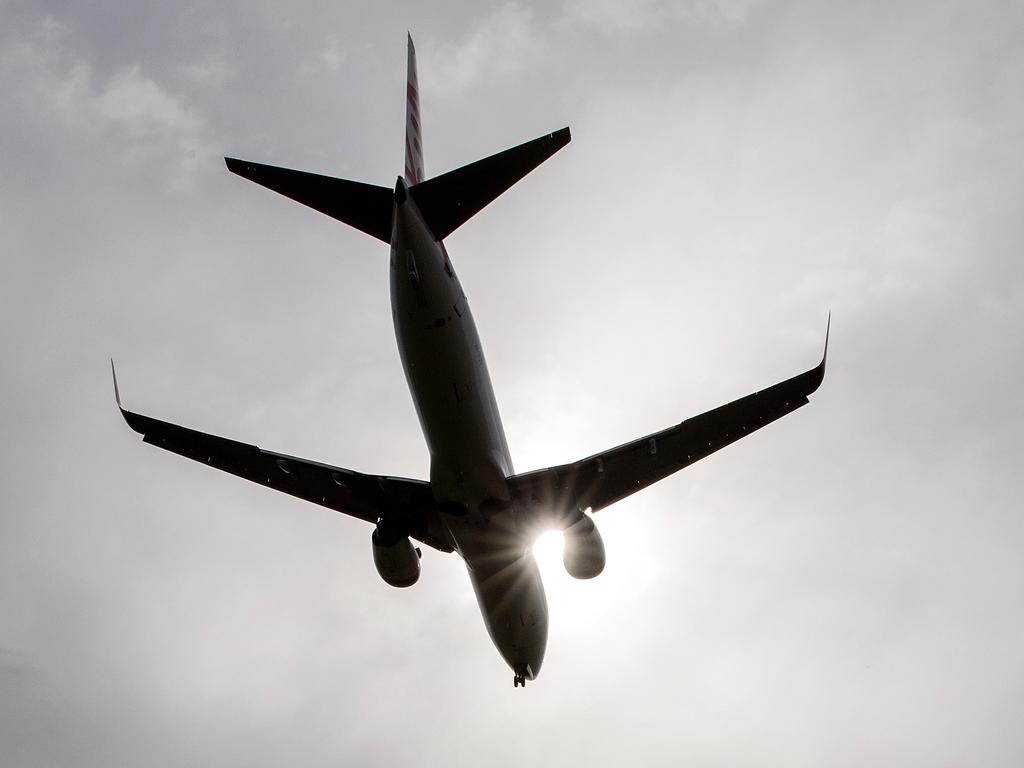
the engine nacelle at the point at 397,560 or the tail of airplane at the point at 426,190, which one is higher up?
the tail of airplane at the point at 426,190

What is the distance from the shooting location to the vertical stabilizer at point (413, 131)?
20.9 m

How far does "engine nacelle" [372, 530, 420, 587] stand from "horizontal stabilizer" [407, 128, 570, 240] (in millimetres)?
6847

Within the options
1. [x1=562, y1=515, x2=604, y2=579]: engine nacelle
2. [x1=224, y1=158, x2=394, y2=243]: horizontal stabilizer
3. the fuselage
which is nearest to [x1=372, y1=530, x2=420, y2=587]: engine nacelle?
the fuselage

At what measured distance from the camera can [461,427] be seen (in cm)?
1669

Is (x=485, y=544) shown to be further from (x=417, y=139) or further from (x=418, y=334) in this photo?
(x=417, y=139)

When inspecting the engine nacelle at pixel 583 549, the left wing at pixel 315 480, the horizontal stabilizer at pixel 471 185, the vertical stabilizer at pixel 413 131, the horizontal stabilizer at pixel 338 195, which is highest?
the vertical stabilizer at pixel 413 131

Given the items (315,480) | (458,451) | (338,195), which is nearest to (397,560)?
(315,480)

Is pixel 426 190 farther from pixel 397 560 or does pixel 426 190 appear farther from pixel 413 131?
pixel 397 560

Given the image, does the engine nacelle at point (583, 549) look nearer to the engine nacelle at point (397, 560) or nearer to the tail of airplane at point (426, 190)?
the engine nacelle at point (397, 560)

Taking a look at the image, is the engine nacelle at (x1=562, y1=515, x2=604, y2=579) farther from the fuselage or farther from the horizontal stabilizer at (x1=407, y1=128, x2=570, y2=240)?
the horizontal stabilizer at (x1=407, y1=128, x2=570, y2=240)

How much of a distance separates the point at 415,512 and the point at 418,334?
553 cm

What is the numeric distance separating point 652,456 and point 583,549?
2535mm

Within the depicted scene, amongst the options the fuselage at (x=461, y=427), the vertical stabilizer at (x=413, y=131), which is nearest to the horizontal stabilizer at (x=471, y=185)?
the fuselage at (x=461, y=427)

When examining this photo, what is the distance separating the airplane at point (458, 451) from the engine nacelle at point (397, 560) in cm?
3
